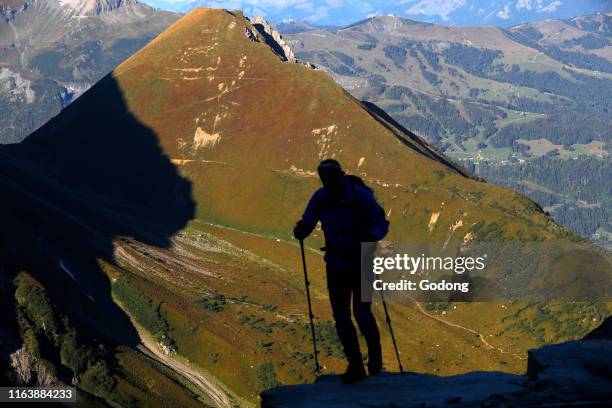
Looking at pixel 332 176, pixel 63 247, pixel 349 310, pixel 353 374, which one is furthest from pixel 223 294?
pixel 332 176

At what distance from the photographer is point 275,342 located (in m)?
122

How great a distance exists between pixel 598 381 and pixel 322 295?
131 metres

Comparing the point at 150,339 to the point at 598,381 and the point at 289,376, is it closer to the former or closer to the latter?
the point at 289,376

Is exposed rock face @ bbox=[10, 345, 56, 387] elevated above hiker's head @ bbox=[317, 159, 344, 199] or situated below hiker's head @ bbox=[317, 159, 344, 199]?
below

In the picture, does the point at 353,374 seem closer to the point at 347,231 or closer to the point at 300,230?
the point at 347,231

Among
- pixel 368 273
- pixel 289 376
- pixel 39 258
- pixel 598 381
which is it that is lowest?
pixel 289 376

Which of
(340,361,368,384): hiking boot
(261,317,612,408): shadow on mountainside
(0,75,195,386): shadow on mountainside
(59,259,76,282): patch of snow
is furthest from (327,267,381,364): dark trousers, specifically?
(59,259,76,282): patch of snow

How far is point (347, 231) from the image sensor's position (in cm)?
2066

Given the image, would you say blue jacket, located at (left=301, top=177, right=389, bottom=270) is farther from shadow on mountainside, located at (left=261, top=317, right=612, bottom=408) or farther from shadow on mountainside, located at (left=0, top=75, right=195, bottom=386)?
shadow on mountainside, located at (left=0, top=75, right=195, bottom=386)

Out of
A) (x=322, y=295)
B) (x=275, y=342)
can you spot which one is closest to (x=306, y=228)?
(x=275, y=342)

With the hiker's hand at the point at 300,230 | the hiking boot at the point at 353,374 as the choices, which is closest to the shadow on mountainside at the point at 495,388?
the hiking boot at the point at 353,374

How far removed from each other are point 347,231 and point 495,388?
563cm

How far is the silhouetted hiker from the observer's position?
67.3 ft

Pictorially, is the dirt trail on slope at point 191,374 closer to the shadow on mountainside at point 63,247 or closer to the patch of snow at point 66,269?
the shadow on mountainside at point 63,247
